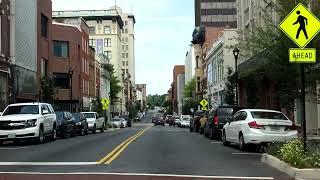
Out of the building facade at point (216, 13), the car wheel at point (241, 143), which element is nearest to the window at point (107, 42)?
the building facade at point (216, 13)

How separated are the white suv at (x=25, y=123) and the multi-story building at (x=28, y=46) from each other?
57.0 ft

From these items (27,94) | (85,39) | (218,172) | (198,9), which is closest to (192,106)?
(85,39)

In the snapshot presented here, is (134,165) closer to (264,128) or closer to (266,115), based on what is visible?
(264,128)

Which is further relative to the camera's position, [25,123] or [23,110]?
[23,110]

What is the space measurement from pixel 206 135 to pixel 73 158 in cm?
1693

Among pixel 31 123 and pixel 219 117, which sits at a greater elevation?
pixel 219 117

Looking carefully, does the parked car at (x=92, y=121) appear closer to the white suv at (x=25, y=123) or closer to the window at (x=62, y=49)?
the white suv at (x=25, y=123)

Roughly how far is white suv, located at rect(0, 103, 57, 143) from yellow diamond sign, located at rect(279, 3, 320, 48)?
14832 millimetres

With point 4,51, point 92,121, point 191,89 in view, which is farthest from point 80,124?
point 191,89

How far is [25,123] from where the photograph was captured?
26.2 metres

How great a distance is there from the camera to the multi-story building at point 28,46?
4553 centimetres

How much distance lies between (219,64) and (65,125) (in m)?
40.3

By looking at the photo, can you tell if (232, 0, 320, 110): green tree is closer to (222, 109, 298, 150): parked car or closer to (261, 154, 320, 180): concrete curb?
(222, 109, 298, 150): parked car

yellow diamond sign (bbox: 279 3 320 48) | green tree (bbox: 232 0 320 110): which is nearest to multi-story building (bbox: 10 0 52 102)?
green tree (bbox: 232 0 320 110)
